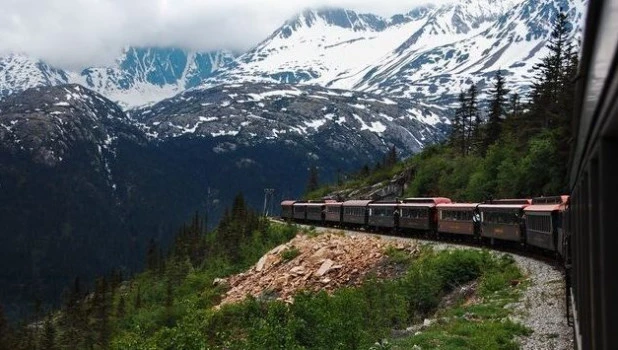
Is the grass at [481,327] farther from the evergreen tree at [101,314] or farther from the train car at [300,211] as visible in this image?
the train car at [300,211]

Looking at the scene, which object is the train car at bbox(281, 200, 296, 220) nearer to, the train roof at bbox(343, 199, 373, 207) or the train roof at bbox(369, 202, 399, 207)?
the train roof at bbox(343, 199, 373, 207)

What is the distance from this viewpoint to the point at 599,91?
12.5ft

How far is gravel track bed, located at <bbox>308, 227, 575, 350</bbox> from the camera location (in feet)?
59.9

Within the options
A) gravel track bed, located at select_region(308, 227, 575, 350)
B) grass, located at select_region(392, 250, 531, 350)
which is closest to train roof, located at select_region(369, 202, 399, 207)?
gravel track bed, located at select_region(308, 227, 575, 350)

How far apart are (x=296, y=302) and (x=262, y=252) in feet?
140

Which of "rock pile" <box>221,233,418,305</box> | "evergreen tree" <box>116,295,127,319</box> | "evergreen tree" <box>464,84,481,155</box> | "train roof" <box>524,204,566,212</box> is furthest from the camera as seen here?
"evergreen tree" <box>464,84,481,155</box>

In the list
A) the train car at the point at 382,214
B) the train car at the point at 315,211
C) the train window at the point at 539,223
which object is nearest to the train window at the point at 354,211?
the train car at the point at 382,214

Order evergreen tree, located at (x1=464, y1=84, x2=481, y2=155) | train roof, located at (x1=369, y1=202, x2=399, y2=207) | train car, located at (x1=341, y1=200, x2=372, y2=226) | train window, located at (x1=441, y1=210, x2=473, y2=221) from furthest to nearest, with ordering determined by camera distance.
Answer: evergreen tree, located at (x1=464, y1=84, x2=481, y2=155) → train car, located at (x1=341, y1=200, x2=372, y2=226) → train roof, located at (x1=369, y1=202, x2=399, y2=207) → train window, located at (x1=441, y1=210, x2=473, y2=221)

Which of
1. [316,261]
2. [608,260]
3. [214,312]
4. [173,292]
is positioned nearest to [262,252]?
[173,292]

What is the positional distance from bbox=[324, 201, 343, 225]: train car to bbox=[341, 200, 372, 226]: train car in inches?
46.3

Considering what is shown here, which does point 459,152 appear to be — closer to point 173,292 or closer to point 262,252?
point 262,252

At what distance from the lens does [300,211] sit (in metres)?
98.3

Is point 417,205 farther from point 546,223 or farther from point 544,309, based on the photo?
point 544,309

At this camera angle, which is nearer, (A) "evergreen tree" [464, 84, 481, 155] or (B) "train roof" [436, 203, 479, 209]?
(B) "train roof" [436, 203, 479, 209]
